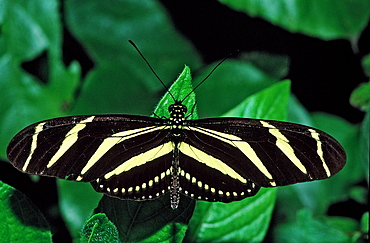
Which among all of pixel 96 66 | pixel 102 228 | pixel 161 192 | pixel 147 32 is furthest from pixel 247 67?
pixel 102 228

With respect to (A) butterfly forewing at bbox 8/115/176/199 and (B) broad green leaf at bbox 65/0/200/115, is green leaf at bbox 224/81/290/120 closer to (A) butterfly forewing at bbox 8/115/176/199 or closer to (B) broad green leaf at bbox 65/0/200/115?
(A) butterfly forewing at bbox 8/115/176/199

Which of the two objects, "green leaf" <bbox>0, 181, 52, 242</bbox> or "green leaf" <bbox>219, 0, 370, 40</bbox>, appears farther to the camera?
"green leaf" <bbox>219, 0, 370, 40</bbox>

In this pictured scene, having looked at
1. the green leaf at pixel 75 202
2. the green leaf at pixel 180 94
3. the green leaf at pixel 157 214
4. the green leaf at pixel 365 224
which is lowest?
the green leaf at pixel 365 224

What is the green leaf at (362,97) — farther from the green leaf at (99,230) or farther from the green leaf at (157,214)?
the green leaf at (99,230)

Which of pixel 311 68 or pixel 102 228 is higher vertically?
pixel 311 68

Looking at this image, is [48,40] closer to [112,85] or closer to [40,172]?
[112,85]

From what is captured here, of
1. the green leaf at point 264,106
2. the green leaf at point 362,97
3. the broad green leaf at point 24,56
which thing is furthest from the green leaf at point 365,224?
the broad green leaf at point 24,56

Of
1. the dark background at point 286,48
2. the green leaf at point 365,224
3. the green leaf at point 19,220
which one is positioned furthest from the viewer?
the dark background at point 286,48

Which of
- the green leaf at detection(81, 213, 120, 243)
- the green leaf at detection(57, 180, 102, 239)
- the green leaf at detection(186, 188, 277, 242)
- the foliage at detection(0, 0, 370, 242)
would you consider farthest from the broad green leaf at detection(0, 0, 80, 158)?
the green leaf at detection(81, 213, 120, 243)
